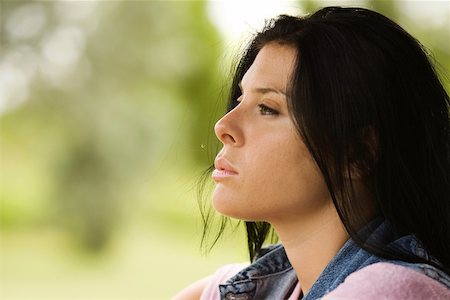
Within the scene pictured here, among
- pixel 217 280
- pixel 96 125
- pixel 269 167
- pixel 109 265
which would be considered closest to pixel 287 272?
pixel 217 280

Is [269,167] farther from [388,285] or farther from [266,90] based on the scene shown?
[388,285]

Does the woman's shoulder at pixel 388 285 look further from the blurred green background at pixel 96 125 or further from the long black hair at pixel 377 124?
the blurred green background at pixel 96 125

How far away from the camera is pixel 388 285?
879mm

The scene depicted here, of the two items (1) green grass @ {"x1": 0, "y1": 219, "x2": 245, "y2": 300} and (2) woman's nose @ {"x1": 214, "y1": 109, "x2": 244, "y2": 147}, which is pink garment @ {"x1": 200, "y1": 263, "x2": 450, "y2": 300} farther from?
(1) green grass @ {"x1": 0, "y1": 219, "x2": 245, "y2": 300}

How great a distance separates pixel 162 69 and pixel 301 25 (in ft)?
23.3

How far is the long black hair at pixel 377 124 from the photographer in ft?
3.18

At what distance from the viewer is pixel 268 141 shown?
1.02 meters

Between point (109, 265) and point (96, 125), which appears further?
point (109, 265)

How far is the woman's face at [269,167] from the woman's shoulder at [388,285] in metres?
0.14

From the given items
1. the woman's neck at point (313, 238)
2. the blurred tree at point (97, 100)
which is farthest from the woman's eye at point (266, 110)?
the blurred tree at point (97, 100)

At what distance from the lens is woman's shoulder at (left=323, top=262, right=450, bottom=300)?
2.87 feet

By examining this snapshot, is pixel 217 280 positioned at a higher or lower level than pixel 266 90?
lower

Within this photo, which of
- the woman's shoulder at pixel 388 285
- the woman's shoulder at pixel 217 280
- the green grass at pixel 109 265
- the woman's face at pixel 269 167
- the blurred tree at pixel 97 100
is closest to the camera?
the woman's shoulder at pixel 388 285

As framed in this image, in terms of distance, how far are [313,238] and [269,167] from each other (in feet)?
0.33
